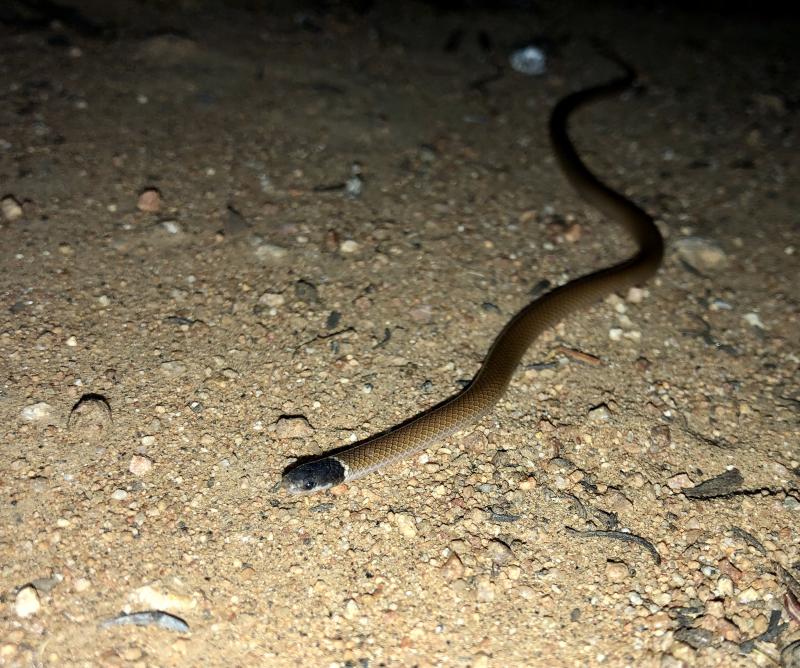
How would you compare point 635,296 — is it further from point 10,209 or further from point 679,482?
point 10,209

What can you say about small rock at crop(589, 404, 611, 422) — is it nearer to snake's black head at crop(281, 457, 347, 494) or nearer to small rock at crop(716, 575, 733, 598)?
small rock at crop(716, 575, 733, 598)

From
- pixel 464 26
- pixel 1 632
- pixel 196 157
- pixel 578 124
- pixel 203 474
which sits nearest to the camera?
pixel 1 632

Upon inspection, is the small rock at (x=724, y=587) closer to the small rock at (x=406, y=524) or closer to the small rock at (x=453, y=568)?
the small rock at (x=453, y=568)

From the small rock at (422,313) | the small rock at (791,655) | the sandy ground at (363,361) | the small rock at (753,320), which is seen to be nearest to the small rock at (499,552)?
the sandy ground at (363,361)

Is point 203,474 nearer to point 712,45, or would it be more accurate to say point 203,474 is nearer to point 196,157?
point 196,157

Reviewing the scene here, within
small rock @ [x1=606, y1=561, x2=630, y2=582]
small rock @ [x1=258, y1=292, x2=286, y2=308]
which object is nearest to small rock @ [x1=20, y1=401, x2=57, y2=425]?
small rock @ [x1=258, y1=292, x2=286, y2=308]

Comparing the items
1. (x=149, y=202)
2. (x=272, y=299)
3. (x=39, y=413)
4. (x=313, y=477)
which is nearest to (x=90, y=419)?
(x=39, y=413)

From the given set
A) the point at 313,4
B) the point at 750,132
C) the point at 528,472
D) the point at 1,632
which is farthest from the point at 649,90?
the point at 1,632
